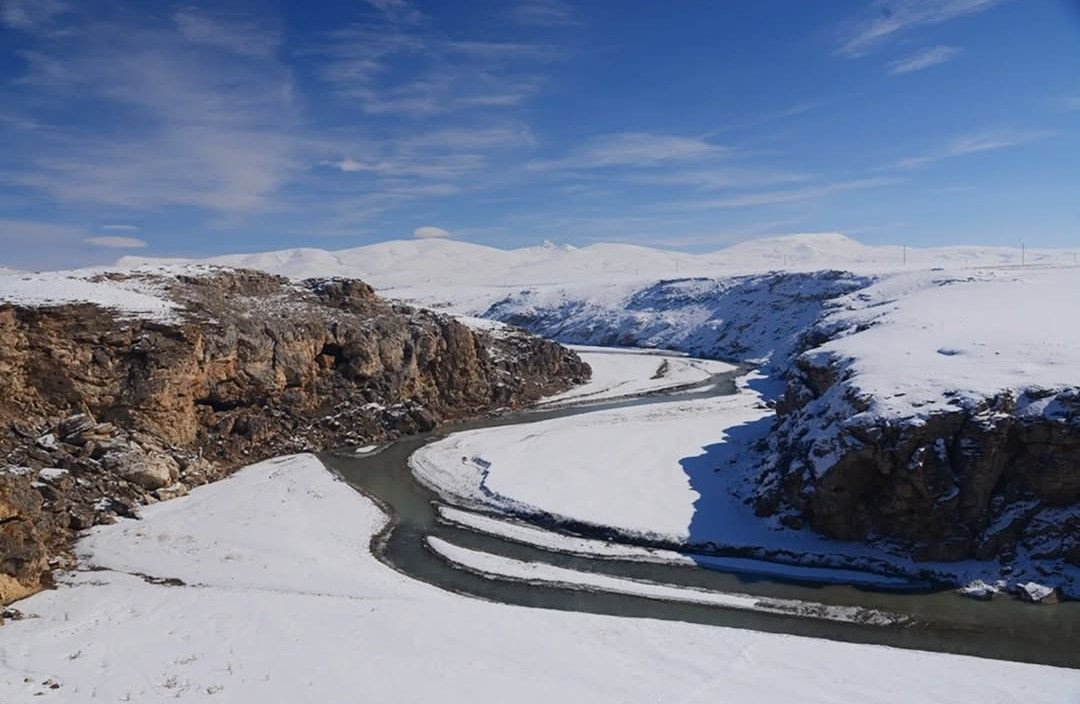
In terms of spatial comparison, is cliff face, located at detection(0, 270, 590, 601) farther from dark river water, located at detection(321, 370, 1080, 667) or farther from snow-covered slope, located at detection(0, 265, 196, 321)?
dark river water, located at detection(321, 370, 1080, 667)

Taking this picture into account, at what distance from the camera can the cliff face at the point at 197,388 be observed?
27062 mm

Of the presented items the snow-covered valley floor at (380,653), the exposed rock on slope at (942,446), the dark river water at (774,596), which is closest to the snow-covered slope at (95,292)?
the snow-covered valley floor at (380,653)

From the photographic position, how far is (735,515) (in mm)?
26766

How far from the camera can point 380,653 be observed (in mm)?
15719

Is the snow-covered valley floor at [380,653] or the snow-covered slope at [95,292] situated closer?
the snow-covered valley floor at [380,653]

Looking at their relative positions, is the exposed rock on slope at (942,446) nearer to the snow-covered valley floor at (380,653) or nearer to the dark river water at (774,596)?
the dark river water at (774,596)

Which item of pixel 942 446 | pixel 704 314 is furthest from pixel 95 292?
pixel 704 314

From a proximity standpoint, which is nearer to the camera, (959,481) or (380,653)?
(380,653)

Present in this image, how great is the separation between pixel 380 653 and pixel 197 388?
25517 mm

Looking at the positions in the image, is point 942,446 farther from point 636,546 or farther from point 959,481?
point 636,546

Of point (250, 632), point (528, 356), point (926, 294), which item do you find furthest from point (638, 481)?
point (926, 294)

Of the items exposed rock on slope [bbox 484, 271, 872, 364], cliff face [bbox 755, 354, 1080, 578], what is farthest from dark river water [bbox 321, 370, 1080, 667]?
exposed rock on slope [bbox 484, 271, 872, 364]

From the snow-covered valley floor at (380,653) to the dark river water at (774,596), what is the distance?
5.89 ft

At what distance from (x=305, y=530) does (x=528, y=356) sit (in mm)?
34960
